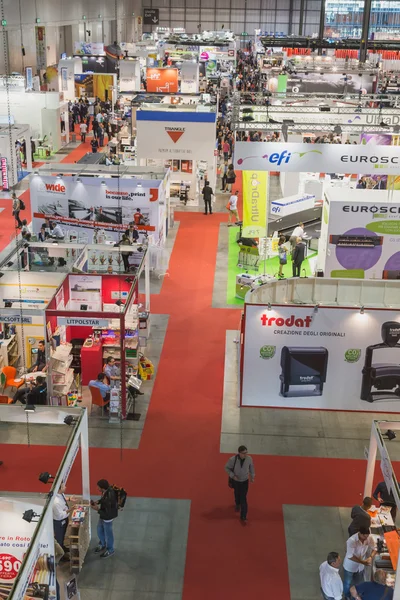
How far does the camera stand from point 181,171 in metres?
23.0

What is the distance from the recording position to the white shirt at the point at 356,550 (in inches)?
301

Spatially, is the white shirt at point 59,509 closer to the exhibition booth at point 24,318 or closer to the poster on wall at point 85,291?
the exhibition booth at point 24,318

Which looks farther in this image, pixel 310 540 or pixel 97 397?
pixel 97 397

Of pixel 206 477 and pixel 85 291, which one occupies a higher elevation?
pixel 85 291

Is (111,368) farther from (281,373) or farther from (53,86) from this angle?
(53,86)

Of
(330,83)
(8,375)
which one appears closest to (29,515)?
(8,375)

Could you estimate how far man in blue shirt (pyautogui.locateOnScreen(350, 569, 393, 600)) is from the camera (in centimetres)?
721

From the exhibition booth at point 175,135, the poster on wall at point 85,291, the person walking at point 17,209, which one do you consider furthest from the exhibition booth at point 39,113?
the poster on wall at point 85,291

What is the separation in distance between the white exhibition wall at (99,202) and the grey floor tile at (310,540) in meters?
9.98

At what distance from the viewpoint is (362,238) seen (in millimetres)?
16000

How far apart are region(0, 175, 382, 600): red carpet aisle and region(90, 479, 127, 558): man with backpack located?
929 mm

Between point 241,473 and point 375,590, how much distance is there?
218cm

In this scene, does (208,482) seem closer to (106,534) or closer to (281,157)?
(106,534)

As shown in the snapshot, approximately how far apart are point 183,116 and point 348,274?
299 inches
